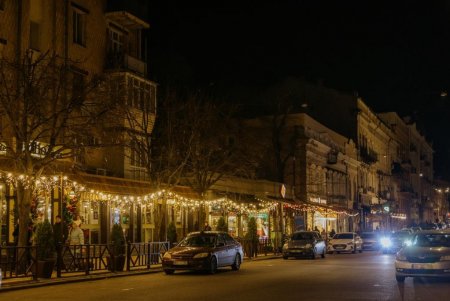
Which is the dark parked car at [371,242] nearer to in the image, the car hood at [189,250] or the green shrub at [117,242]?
the car hood at [189,250]

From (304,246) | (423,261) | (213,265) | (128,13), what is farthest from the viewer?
(304,246)

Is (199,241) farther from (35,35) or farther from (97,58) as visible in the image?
(97,58)

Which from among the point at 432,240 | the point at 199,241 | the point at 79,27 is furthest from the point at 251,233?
the point at 432,240

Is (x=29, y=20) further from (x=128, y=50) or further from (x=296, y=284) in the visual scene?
(x=296, y=284)

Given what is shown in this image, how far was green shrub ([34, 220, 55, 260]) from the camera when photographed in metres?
22.2

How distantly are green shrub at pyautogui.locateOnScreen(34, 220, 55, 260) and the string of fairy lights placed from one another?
55.4 inches

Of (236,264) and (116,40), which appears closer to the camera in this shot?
(236,264)

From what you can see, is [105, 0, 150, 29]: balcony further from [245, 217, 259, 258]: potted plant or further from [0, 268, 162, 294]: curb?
[0, 268, 162, 294]: curb

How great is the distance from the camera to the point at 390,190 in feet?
307

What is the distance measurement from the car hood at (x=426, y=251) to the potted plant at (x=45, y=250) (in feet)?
35.0

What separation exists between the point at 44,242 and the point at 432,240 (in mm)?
11761

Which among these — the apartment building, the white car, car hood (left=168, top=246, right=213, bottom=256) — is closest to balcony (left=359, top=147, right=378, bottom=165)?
the white car

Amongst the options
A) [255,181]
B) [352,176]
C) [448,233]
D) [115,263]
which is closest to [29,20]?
[115,263]

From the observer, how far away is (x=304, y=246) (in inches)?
1427
